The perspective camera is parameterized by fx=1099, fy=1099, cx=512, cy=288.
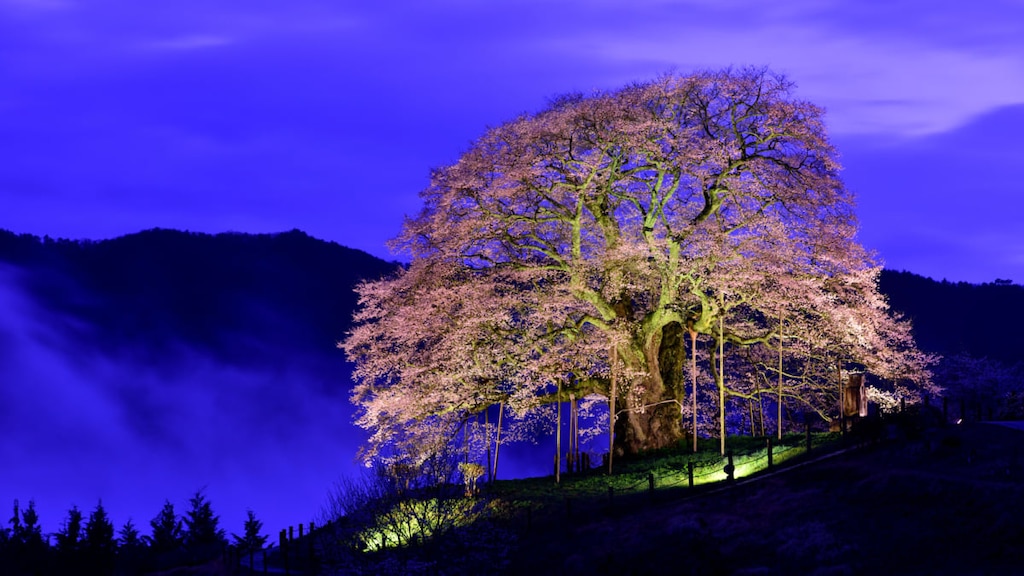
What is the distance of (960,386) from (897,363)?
849 inches

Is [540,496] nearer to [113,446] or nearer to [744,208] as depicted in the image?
[744,208]

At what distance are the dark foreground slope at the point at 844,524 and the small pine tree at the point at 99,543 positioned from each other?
2696cm

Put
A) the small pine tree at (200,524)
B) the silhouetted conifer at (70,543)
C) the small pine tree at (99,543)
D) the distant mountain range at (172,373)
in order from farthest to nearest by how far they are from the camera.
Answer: the distant mountain range at (172,373) < the small pine tree at (200,524) < the silhouetted conifer at (70,543) < the small pine tree at (99,543)

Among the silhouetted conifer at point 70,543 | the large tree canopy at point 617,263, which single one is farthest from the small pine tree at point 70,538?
the large tree canopy at point 617,263

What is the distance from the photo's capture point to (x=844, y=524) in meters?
23.9

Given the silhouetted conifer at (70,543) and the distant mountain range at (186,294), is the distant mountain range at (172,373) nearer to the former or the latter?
the distant mountain range at (186,294)

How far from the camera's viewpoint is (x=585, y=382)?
40.7 meters

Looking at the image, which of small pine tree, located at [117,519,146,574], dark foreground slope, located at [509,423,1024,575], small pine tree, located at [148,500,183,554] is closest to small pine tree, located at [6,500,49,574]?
small pine tree, located at [117,519,146,574]

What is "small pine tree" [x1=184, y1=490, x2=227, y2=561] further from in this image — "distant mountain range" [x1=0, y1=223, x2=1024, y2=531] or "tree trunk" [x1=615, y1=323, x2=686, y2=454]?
"distant mountain range" [x1=0, y1=223, x2=1024, y2=531]

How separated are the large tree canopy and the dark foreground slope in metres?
8.99

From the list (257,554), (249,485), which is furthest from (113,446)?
(257,554)

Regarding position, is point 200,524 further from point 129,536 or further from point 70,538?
point 70,538

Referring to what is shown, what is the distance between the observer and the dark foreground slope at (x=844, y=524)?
846 inches

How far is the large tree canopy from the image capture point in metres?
37.8
